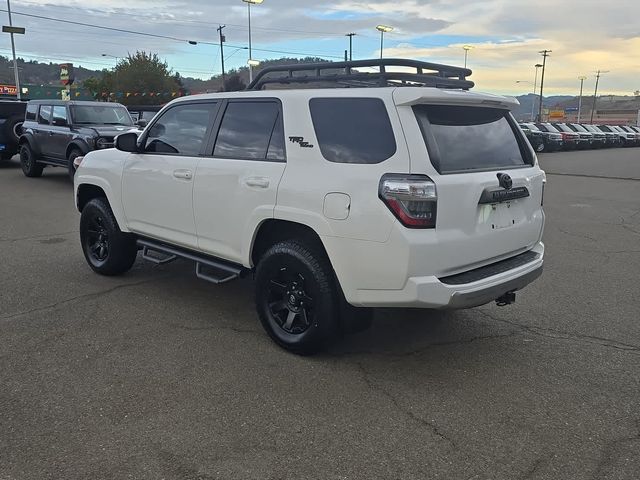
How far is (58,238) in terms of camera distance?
7.80m

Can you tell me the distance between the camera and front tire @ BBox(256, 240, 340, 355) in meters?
3.71

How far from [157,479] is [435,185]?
2.17 meters

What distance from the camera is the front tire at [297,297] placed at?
3711 millimetres

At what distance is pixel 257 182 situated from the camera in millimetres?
4031

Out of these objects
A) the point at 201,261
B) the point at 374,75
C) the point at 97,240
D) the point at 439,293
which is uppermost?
the point at 374,75

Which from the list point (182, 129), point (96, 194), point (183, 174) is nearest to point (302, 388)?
point (183, 174)

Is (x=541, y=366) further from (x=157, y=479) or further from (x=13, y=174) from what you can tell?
(x=13, y=174)

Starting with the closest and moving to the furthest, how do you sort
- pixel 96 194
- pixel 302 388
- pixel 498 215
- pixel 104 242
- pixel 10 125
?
pixel 302 388 < pixel 498 215 < pixel 104 242 < pixel 96 194 < pixel 10 125

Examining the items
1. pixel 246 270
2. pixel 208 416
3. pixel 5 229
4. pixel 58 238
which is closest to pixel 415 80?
pixel 246 270

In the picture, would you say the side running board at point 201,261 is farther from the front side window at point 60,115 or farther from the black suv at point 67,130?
the front side window at point 60,115

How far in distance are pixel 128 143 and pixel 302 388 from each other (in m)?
2.96

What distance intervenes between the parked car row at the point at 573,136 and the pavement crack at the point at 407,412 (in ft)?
85.8

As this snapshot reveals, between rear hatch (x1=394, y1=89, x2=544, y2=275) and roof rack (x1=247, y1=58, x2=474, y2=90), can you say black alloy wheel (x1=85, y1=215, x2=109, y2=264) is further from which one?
rear hatch (x1=394, y1=89, x2=544, y2=275)

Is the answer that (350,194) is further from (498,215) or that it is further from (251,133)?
(251,133)
